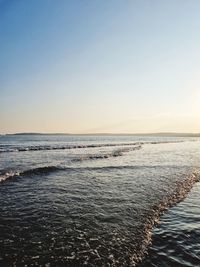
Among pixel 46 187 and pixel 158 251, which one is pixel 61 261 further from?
pixel 46 187

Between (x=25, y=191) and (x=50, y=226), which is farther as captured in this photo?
(x=25, y=191)

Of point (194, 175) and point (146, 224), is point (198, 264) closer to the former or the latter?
→ point (146, 224)

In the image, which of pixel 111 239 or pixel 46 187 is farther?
pixel 46 187

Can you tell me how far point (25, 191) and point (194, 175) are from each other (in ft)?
41.6

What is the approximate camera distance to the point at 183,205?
1318 cm

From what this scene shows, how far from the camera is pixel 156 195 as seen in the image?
15.2m

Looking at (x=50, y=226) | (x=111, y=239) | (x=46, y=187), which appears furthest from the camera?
(x=46, y=187)

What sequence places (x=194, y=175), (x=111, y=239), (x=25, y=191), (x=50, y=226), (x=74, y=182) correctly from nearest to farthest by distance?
(x=111, y=239) → (x=50, y=226) → (x=25, y=191) → (x=74, y=182) → (x=194, y=175)

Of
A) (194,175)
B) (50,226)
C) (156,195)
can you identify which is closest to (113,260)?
(50,226)

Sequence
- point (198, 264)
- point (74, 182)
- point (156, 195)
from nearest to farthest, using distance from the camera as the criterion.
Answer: point (198, 264) < point (156, 195) < point (74, 182)

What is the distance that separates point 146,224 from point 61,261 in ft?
13.0

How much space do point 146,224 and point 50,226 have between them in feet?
11.2

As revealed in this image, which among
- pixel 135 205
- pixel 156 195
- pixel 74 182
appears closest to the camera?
pixel 135 205

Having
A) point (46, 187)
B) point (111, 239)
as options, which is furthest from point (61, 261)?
point (46, 187)
